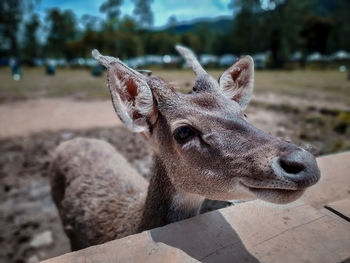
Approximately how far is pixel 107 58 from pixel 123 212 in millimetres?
1712

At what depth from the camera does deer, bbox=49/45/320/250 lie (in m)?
1.53

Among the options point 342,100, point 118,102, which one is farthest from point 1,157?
point 342,100

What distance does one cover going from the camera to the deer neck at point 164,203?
7.44 ft

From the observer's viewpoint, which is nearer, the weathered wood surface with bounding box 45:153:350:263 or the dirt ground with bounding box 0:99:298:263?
the weathered wood surface with bounding box 45:153:350:263

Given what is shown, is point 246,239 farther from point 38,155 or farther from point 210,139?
point 38,155

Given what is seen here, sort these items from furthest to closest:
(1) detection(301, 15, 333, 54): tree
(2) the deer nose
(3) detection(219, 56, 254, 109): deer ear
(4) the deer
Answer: (1) detection(301, 15, 333, 54): tree, (3) detection(219, 56, 254, 109): deer ear, (4) the deer, (2) the deer nose

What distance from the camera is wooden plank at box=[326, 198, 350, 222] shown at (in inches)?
66.2

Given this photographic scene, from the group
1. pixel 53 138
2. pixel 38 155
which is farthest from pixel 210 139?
pixel 53 138

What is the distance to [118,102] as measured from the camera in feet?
6.79

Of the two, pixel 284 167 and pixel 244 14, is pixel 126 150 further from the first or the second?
pixel 244 14

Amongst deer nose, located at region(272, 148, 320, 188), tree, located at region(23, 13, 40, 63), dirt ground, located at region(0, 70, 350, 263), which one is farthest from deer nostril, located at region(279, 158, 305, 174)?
tree, located at region(23, 13, 40, 63)

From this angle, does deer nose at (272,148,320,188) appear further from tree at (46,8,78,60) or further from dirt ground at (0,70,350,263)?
tree at (46,8,78,60)

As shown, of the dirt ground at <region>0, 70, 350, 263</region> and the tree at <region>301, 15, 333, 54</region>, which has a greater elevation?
the tree at <region>301, 15, 333, 54</region>

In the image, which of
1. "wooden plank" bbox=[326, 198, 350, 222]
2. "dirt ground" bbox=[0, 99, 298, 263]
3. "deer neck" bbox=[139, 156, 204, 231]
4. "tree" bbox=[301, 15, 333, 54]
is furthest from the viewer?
"tree" bbox=[301, 15, 333, 54]
